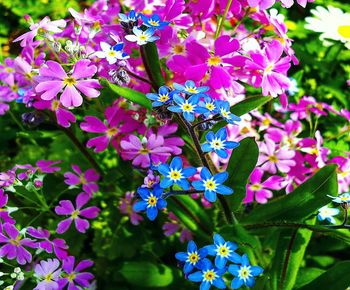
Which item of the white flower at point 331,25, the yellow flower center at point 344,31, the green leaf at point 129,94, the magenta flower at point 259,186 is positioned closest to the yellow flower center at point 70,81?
the green leaf at point 129,94

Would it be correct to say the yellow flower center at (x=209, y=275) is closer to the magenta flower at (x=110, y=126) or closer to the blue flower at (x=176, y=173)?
the blue flower at (x=176, y=173)

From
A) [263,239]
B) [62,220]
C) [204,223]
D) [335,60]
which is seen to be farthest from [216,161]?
[335,60]

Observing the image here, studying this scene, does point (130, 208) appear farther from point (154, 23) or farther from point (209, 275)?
point (154, 23)

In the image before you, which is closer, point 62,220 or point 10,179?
point 10,179

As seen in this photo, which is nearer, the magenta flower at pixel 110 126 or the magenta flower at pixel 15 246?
the magenta flower at pixel 15 246


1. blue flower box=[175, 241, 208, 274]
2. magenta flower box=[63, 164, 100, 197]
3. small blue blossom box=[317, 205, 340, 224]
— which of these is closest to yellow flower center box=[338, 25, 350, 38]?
small blue blossom box=[317, 205, 340, 224]

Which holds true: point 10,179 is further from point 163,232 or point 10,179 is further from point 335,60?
point 335,60
